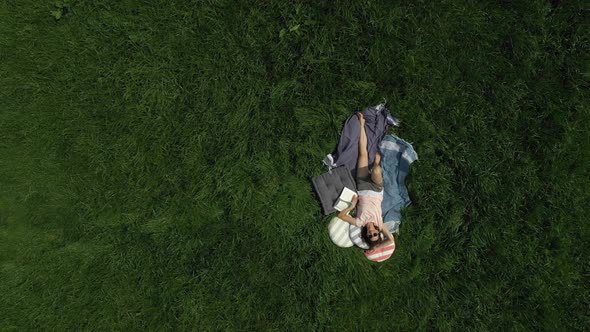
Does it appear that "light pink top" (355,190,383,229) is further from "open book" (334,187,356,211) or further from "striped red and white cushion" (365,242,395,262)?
"striped red and white cushion" (365,242,395,262)

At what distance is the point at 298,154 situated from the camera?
335 centimetres

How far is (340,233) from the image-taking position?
3348mm

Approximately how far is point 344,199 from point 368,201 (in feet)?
0.77

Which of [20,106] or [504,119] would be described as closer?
[504,119]

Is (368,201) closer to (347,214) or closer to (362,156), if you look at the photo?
(347,214)

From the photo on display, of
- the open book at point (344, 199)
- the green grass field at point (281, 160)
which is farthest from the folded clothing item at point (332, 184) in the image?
the green grass field at point (281, 160)

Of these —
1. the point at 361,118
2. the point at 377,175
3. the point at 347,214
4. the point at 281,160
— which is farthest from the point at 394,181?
the point at 281,160

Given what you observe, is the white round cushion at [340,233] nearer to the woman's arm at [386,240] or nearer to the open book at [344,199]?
the open book at [344,199]

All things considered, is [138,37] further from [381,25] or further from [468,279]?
[468,279]

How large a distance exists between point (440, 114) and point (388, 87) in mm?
576

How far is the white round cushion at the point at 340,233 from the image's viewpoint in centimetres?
334

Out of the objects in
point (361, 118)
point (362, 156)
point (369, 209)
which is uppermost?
point (361, 118)


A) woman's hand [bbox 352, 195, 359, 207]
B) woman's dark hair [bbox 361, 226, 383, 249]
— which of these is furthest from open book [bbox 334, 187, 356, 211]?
woman's dark hair [bbox 361, 226, 383, 249]

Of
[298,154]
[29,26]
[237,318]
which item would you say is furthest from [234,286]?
[29,26]
